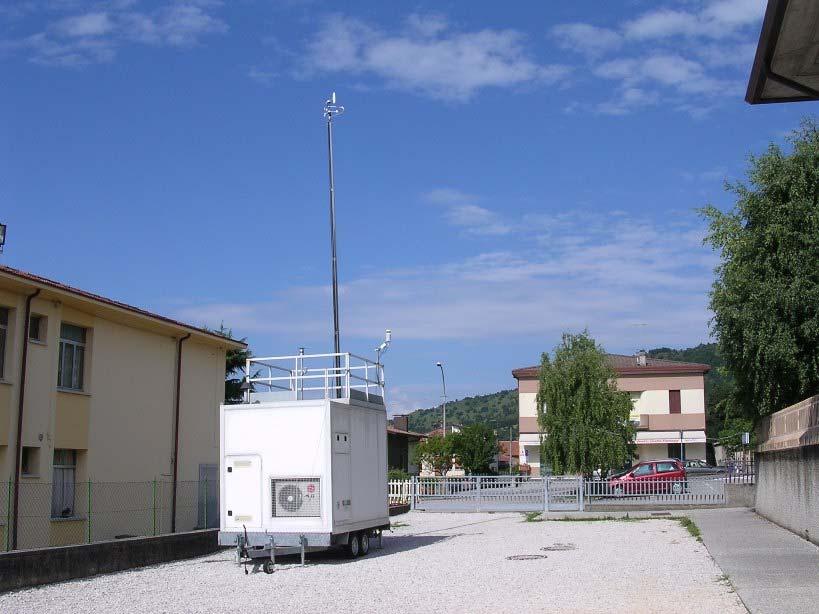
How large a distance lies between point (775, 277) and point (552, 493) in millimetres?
14365

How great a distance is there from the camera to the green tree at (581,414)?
135 ft

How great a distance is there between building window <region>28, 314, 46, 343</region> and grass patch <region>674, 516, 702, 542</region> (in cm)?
1526

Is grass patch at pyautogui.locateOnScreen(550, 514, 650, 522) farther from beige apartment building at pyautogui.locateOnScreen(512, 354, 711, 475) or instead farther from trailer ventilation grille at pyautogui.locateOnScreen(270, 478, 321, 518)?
beige apartment building at pyautogui.locateOnScreen(512, 354, 711, 475)

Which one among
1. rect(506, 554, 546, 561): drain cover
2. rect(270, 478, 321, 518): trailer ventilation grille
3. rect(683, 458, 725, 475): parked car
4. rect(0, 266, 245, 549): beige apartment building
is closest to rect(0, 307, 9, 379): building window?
rect(0, 266, 245, 549): beige apartment building

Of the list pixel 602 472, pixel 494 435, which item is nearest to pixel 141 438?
pixel 602 472

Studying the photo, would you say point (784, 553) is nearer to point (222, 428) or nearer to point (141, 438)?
point (222, 428)

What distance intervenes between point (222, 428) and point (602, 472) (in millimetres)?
26858

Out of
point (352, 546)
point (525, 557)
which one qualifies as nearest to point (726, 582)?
point (525, 557)

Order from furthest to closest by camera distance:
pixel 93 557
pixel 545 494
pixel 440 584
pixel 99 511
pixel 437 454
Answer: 1. pixel 437 454
2. pixel 545 494
3. pixel 99 511
4. pixel 93 557
5. pixel 440 584

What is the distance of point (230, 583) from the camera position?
15836 millimetres

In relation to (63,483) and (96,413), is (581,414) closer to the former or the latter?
(96,413)

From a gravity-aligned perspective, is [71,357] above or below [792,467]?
above

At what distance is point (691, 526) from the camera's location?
2514cm

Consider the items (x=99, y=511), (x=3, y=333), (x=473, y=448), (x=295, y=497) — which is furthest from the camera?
Answer: (x=473, y=448)
